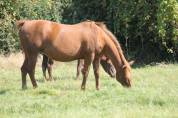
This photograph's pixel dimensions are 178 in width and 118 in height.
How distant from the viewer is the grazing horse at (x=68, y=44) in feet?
43.1

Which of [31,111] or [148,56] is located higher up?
[31,111]

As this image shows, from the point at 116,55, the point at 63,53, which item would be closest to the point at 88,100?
the point at 63,53

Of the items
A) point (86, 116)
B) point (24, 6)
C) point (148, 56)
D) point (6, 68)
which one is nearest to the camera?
point (86, 116)

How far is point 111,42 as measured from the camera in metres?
13.7

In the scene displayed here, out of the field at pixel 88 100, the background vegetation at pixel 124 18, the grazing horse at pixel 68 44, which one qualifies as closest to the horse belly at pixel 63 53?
the grazing horse at pixel 68 44

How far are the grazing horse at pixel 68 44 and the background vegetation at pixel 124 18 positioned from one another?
6812mm

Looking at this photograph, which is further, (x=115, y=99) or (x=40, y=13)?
(x=40, y=13)

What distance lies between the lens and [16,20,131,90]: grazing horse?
13.1 m

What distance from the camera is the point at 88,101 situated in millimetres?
10953

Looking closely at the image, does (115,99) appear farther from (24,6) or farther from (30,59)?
(24,6)

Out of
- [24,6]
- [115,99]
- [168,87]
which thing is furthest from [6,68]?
[115,99]

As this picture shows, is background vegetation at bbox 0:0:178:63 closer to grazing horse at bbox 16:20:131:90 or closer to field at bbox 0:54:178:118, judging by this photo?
field at bbox 0:54:178:118

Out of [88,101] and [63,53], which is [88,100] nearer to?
[88,101]

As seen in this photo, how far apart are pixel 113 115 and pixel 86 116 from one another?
502mm
